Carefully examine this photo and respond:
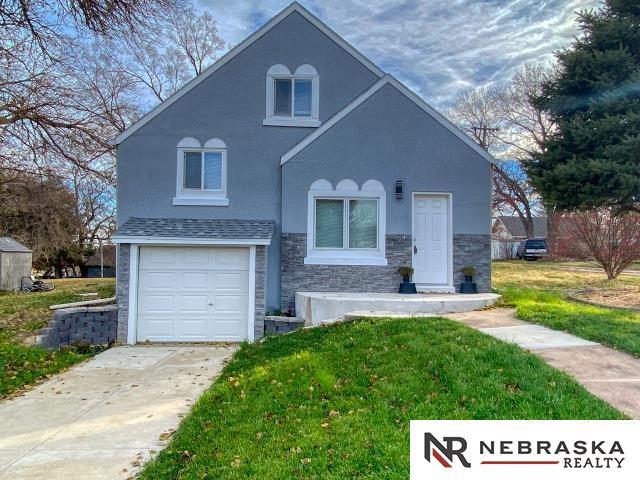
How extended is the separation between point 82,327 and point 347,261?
6.38 meters

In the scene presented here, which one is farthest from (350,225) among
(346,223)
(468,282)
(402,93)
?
(402,93)

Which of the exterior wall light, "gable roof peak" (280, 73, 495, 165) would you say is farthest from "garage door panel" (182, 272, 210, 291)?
the exterior wall light

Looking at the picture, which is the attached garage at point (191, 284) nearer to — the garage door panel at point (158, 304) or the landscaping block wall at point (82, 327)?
the garage door panel at point (158, 304)

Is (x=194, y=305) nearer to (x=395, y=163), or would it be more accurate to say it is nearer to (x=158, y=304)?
(x=158, y=304)

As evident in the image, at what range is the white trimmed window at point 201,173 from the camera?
36.5 ft

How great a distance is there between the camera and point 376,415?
425 centimetres

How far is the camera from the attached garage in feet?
32.4

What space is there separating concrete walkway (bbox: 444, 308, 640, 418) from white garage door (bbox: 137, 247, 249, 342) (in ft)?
17.2

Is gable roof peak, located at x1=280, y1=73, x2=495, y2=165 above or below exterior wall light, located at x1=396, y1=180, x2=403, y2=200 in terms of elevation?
above

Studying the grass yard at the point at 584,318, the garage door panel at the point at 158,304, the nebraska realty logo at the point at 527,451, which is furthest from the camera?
the garage door panel at the point at 158,304

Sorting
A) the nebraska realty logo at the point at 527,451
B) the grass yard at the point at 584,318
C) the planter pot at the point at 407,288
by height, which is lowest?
the nebraska realty logo at the point at 527,451

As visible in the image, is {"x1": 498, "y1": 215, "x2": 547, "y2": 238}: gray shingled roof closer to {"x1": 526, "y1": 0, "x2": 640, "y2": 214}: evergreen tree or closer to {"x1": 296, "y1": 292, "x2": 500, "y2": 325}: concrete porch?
{"x1": 526, "y1": 0, "x2": 640, "y2": 214}: evergreen tree

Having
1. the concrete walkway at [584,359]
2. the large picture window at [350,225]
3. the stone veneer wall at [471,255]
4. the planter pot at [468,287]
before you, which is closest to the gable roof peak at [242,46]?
the large picture window at [350,225]

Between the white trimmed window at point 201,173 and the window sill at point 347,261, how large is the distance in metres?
2.81
